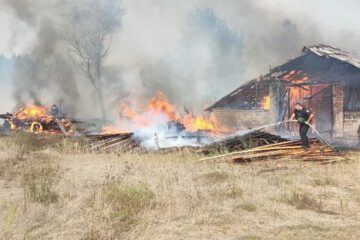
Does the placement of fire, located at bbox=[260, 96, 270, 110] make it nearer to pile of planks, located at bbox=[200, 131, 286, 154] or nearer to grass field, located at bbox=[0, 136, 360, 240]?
pile of planks, located at bbox=[200, 131, 286, 154]

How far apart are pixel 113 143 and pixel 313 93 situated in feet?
34.5

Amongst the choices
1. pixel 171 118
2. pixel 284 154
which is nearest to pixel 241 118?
pixel 171 118

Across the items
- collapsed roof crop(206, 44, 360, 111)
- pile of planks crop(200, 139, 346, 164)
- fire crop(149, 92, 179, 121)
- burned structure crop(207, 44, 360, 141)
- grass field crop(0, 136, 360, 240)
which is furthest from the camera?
fire crop(149, 92, 179, 121)

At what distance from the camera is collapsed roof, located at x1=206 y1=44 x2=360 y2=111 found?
63.0 ft

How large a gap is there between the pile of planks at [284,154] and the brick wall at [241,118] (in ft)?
32.9

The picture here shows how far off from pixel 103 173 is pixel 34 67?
103 ft

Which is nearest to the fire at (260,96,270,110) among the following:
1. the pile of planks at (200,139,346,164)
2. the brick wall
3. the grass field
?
the brick wall

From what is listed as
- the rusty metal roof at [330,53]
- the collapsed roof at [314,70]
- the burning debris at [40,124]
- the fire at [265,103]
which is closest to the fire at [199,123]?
the collapsed roof at [314,70]

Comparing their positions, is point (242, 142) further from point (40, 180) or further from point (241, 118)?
point (241, 118)

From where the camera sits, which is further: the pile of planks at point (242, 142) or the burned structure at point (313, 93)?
the burned structure at point (313, 93)

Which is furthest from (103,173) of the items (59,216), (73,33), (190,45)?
(190,45)

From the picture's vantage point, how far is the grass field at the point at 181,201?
→ 6555 mm

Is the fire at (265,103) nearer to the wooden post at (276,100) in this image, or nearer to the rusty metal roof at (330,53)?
the wooden post at (276,100)

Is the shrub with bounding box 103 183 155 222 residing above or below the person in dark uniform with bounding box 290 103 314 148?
below
